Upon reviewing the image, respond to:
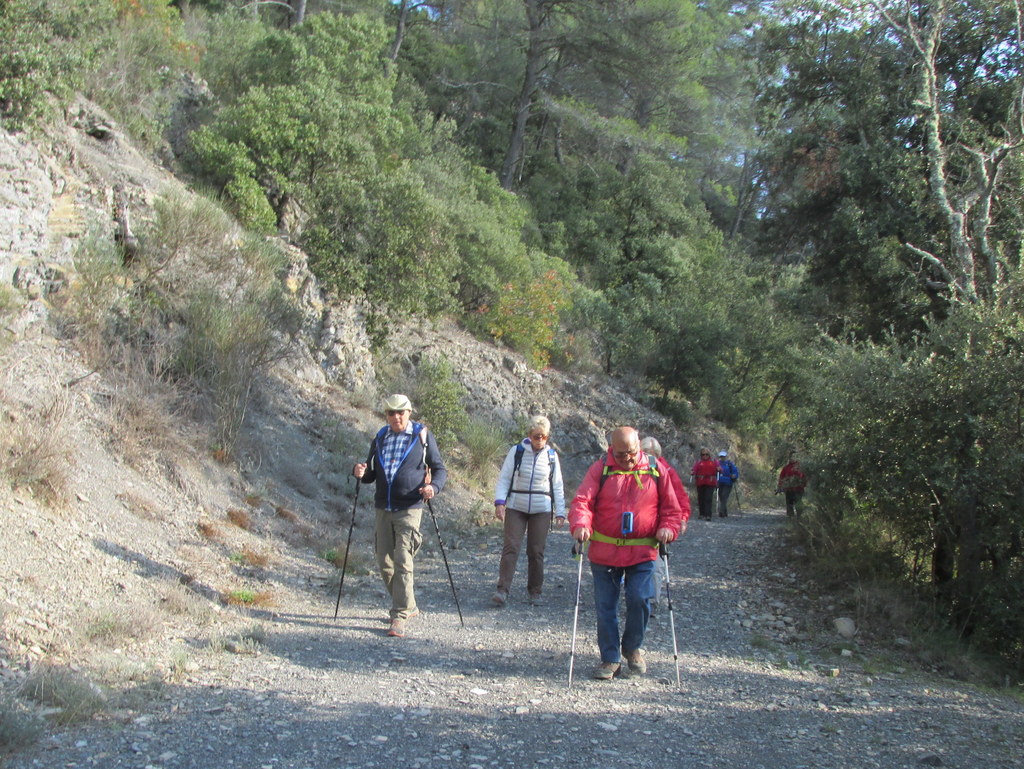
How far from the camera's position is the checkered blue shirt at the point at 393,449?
23.3 feet

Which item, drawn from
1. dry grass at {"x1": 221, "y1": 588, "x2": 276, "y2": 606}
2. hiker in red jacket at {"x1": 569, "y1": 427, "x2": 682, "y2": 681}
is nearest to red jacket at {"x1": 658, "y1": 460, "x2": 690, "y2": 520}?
hiker in red jacket at {"x1": 569, "y1": 427, "x2": 682, "y2": 681}

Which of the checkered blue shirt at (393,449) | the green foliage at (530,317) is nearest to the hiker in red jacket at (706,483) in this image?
the green foliage at (530,317)

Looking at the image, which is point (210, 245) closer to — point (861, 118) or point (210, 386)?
point (210, 386)

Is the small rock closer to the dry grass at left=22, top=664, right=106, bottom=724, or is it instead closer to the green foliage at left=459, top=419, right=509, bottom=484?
the dry grass at left=22, top=664, right=106, bottom=724

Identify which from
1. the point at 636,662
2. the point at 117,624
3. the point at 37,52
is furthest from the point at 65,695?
the point at 37,52

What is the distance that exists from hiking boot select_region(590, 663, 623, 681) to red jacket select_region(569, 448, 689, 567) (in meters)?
0.75

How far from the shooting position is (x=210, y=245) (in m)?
11.9

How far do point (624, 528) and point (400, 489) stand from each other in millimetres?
2078

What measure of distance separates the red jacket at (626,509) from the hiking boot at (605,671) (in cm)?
75

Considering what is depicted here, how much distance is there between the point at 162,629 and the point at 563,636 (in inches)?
127

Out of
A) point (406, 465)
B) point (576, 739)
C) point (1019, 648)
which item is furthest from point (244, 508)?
point (1019, 648)

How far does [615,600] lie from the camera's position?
6.02 m

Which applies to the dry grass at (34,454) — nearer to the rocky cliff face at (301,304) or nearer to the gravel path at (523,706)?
the rocky cliff face at (301,304)

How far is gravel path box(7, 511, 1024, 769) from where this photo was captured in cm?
455
